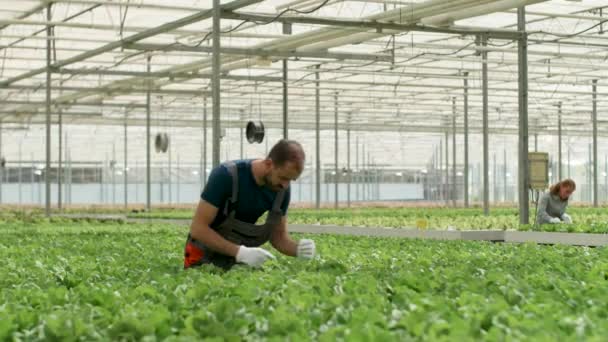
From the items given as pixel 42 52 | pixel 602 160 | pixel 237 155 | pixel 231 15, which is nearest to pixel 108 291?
pixel 231 15

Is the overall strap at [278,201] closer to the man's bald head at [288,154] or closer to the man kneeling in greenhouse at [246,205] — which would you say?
the man kneeling in greenhouse at [246,205]

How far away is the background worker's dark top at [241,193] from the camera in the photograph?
20.3 ft

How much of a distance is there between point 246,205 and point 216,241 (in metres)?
0.31

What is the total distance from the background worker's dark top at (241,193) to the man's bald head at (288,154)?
44 cm

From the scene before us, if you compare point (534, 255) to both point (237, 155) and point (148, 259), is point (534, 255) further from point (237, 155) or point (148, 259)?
point (237, 155)

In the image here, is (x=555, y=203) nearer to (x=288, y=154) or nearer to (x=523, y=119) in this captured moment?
(x=523, y=119)

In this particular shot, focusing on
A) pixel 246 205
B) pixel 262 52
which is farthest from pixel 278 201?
pixel 262 52

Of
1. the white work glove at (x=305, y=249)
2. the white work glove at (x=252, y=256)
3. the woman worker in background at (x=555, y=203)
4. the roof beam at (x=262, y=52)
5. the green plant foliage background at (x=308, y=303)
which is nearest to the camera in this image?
the green plant foliage background at (x=308, y=303)

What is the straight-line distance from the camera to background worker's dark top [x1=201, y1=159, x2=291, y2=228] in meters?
Result: 6.18

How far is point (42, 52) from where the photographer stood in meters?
25.8

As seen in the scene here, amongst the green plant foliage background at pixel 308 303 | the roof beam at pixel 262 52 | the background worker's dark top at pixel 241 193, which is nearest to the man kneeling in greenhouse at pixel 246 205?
the background worker's dark top at pixel 241 193

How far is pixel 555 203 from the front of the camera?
1560cm

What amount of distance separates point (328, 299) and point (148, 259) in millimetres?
3767

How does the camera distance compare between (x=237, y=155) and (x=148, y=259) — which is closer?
(x=148, y=259)
